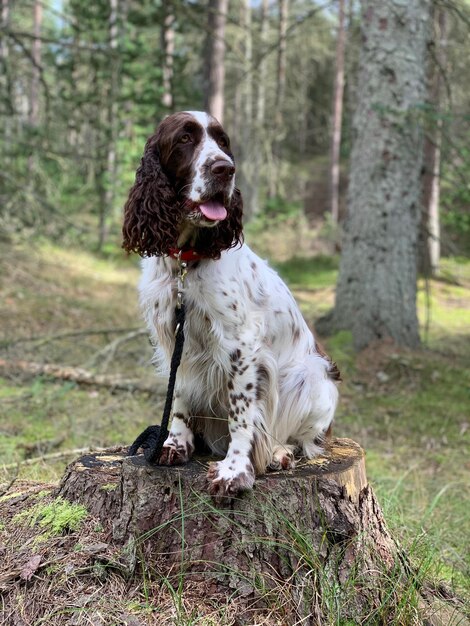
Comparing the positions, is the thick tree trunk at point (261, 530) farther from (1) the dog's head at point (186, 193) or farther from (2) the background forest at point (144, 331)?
(1) the dog's head at point (186, 193)

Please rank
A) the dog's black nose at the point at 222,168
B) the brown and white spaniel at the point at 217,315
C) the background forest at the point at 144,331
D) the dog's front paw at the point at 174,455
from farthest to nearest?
1. the background forest at the point at 144,331
2. the dog's front paw at the point at 174,455
3. the brown and white spaniel at the point at 217,315
4. the dog's black nose at the point at 222,168

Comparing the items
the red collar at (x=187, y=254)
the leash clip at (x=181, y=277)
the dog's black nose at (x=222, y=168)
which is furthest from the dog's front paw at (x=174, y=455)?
the dog's black nose at (x=222, y=168)

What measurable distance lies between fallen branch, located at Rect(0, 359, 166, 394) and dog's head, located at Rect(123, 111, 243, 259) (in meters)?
3.86

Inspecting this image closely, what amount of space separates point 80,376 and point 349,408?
9.45ft

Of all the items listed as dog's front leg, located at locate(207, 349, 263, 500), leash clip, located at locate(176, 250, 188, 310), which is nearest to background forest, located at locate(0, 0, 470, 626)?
dog's front leg, located at locate(207, 349, 263, 500)

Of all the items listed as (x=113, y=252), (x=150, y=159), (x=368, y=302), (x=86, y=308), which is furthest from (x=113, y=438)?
(x=113, y=252)

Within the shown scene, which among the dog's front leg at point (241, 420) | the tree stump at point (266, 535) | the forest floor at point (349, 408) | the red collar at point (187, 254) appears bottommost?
the forest floor at point (349, 408)

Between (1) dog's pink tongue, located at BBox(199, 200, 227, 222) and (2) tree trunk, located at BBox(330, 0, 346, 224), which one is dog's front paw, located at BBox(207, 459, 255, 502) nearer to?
(1) dog's pink tongue, located at BBox(199, 200, 227, 222)

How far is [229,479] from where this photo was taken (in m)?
2.67

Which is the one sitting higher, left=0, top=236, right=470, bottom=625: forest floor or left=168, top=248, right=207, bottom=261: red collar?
left=168, top=248, right=207, bottom=261: red collar

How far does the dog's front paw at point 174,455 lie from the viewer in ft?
9.56

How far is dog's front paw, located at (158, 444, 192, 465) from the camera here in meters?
2.91

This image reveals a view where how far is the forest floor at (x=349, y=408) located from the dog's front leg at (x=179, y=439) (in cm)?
76

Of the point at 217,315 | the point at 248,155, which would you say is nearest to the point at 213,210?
the point at 217,315
